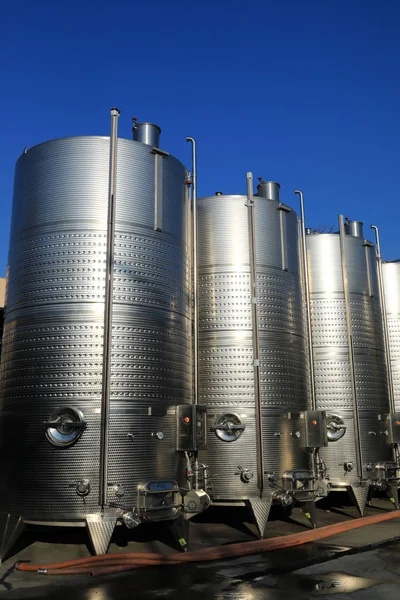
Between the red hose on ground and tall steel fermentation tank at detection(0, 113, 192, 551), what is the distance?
0.48 meters

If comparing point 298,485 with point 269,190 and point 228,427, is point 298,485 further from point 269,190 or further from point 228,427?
point 269,190

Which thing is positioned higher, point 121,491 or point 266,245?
point 266,245

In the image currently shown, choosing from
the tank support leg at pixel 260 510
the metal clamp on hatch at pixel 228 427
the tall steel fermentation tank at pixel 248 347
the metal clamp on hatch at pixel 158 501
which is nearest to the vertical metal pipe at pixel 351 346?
the tall steel fermentation tank at pixel 248 347

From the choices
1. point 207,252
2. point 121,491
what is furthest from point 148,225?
point 121,491

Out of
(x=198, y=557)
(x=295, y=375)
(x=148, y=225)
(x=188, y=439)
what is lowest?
(x=198, y=557)

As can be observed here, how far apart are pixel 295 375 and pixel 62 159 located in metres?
8.28

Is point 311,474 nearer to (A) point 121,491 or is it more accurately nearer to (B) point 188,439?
(B) point 188,439

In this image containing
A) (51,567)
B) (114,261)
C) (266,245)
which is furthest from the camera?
(266,245)

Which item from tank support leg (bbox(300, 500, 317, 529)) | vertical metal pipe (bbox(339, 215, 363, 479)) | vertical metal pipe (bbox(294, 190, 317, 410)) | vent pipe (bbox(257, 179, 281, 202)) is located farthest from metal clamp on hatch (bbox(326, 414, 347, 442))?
vent pipe (bbox(257, 179, 281, 202))

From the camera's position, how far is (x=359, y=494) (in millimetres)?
16984

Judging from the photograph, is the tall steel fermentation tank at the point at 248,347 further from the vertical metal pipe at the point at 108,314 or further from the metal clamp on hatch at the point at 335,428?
the vertical metal pipe at the point at 108,314

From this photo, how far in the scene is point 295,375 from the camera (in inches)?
602

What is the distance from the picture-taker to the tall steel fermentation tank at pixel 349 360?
1738cm

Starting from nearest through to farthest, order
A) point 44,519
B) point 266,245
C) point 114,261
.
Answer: point 44,519, point 114,261, point 266,245
